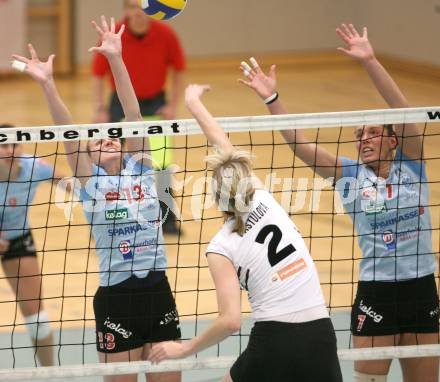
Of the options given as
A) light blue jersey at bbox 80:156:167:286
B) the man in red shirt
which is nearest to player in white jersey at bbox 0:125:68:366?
light blue jersey at bbox 80:156:167:286

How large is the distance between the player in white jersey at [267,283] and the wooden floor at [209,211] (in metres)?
1.42

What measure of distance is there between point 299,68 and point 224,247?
1344 centimetres

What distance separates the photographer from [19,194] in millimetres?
6125

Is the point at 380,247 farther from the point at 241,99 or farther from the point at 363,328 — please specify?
the point at 241,99

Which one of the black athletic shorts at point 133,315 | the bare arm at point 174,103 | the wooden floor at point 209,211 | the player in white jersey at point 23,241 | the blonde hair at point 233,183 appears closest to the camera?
the blonde hair at point 233,183

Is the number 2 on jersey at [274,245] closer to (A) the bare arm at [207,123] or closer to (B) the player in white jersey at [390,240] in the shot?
(A) the bare arm at [207,123]

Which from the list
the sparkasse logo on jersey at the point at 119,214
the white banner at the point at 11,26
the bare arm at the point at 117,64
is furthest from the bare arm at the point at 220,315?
the white banner at the point at 11,26

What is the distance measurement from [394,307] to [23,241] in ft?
8.16

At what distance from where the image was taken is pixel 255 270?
388 cm

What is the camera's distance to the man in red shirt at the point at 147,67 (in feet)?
28.6

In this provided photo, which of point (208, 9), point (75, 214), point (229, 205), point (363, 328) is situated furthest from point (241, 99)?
point (229, 205)

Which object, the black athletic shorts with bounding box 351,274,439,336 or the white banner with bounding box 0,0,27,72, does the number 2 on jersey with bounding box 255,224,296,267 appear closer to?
the black athletic shorts with bounding box 351,274,439,336

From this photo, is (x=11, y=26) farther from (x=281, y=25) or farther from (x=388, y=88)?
(x=388, y=88)

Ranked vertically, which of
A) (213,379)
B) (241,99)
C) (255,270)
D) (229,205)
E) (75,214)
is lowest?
(213,379)
